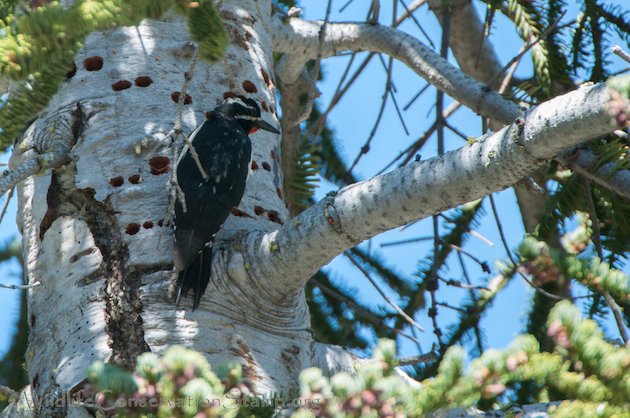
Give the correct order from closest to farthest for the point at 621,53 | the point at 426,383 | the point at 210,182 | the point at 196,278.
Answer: the point at 426,383 → the point at 621,53 → the point at 196,278 → the point at 210,182

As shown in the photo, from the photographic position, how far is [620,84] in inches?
60.8

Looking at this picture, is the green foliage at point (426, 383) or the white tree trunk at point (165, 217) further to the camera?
the white tree trunk at point (165, 217)

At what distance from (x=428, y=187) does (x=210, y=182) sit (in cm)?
111

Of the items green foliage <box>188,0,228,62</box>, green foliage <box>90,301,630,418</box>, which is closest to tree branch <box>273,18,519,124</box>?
green foliage <box>188,0,228,62</box>

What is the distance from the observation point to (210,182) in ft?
10.2

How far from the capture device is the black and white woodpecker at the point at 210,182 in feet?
8.45

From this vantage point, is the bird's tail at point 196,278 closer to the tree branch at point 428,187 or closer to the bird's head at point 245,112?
the tree branch at point 428,187

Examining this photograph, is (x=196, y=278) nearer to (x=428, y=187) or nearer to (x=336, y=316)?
(x=428, y=187)

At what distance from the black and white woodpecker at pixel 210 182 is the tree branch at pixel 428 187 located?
199 mm

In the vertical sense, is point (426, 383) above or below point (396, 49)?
below

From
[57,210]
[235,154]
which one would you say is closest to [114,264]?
[57,210]

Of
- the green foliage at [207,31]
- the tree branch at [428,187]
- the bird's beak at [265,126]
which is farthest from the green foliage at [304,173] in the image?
the green foliage at [207,31]

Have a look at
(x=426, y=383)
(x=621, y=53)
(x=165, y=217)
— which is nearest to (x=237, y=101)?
(x=165, y=217)

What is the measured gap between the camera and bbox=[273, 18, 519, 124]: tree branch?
3348 millimetres
